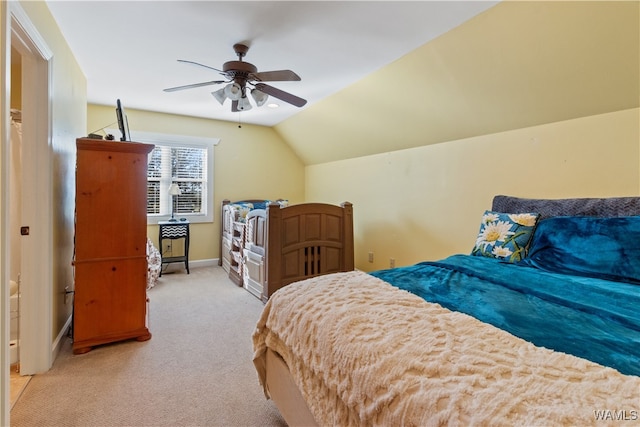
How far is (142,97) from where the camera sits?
3.92 meters

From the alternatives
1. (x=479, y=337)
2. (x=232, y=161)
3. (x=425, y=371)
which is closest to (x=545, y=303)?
(x=479, y=337)

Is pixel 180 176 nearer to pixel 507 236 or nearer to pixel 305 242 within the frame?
pixel 305 242

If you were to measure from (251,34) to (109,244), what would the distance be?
1939 millimetres

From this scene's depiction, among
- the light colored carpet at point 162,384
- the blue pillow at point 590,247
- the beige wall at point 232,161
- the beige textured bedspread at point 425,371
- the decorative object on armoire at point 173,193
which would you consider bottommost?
the light colored carpet at point 162,384

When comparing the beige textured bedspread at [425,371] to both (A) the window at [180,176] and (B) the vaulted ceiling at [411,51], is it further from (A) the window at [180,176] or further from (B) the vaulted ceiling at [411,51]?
(A) the window at [180,176]

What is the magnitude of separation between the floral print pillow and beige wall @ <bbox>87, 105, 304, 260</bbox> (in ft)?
13.1

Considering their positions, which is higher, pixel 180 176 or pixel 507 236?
pixel 180 176

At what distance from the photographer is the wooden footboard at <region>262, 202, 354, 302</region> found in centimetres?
328

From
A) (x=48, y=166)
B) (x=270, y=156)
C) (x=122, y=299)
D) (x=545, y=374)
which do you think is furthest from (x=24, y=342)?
(x=270, y=156)

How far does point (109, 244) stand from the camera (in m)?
2.41

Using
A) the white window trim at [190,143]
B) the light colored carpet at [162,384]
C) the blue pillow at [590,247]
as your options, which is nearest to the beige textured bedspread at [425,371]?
the light colored carpet at [162,384]

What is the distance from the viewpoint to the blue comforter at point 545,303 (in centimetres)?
95

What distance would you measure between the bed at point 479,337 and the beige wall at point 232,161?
3818mm
